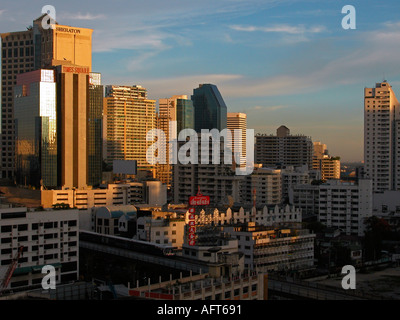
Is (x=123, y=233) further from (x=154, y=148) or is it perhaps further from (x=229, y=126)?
(x=229, y=126)

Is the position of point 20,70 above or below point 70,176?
above

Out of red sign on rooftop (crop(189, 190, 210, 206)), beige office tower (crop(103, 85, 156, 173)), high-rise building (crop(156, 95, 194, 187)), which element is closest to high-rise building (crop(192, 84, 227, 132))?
high-rise building (crop(156, 95, 194, 187))

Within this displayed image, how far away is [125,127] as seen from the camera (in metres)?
89.7

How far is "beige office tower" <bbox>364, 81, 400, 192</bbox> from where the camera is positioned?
59688mm

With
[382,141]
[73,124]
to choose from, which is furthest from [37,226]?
[382,141]

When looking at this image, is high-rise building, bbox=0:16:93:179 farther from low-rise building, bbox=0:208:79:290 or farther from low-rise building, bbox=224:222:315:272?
low-rise building, bbox=0:208:79:290

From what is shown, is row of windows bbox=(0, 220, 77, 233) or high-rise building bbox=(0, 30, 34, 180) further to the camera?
high-rise building bbox=(0, 30, 34, 180)

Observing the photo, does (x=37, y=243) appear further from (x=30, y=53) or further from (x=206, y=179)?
(x=30, y=53)

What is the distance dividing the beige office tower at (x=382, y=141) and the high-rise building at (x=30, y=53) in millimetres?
37622

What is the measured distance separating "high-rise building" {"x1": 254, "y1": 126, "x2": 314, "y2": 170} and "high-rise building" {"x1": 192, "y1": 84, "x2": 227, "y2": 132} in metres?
42.6

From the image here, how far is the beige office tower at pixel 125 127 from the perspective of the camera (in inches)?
3506
